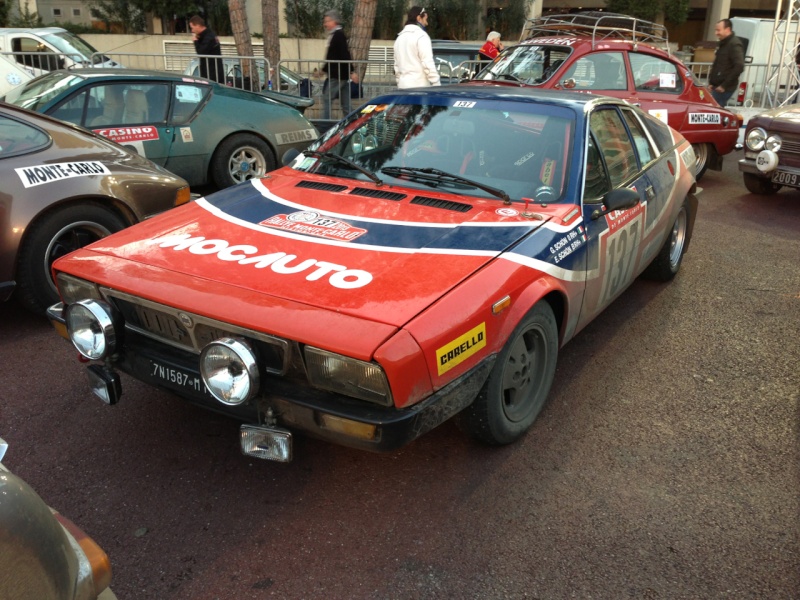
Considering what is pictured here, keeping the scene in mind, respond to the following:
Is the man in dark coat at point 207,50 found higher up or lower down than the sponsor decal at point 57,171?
higher up

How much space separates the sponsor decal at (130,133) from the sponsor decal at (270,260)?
4.02 m

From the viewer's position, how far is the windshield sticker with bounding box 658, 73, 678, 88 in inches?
352

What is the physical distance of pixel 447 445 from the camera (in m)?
3.52

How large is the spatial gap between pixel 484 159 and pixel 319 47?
24303 millimetres

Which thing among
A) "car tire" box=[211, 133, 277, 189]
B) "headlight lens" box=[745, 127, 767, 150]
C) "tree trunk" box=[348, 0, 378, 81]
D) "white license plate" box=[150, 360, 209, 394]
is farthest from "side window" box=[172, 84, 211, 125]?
"headlight lens" box=[745, 127, 767, 150]

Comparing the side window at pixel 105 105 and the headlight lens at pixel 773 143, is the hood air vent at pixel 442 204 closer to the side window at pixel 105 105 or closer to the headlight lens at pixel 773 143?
the side window at pixel 105 105

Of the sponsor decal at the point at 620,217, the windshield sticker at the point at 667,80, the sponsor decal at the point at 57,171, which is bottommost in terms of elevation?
the sponsor decal at the point at 620,217

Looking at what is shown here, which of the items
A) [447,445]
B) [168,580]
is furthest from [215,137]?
[168,580]

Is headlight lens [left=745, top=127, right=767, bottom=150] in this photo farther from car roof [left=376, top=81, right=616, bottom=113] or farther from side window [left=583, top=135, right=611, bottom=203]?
side window [left=583, top=135, right=611, bottom=203]

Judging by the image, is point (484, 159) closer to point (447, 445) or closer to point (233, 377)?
point (447, 445)

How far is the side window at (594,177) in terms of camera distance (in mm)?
3895

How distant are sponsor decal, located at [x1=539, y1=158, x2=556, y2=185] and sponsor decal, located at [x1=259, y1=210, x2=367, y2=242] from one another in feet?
3.41

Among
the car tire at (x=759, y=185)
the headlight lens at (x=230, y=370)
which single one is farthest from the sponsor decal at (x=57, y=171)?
the car tire at (x=759, y=185)

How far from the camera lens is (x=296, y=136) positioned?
8398 millimetres
